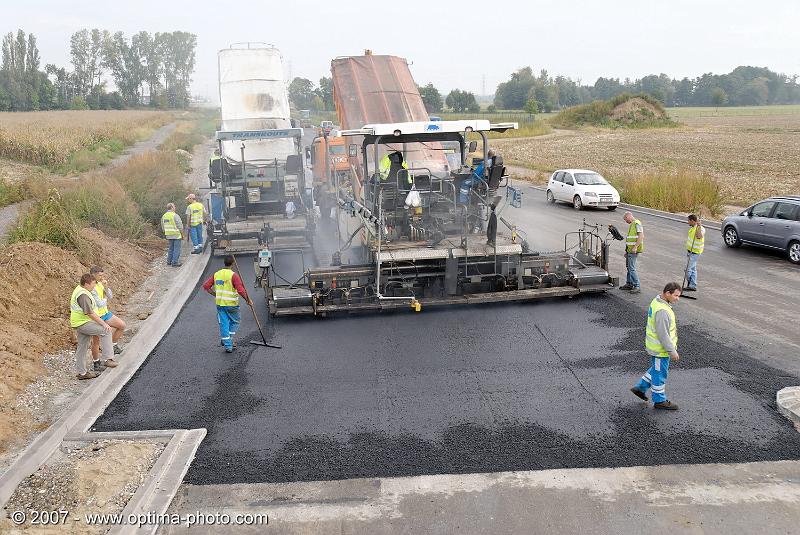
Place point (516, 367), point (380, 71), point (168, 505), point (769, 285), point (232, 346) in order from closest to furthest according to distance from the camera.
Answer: point (168, 505) < point (516, 367) < point (232, 346) < point (769, 285) < point (380, 71)

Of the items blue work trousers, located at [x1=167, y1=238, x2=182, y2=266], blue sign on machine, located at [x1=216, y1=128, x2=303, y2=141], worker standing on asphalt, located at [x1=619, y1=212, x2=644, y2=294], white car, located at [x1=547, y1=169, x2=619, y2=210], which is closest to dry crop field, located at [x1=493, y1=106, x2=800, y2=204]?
white car, located at [x1=547, y1=169, x2=619, y2=210]

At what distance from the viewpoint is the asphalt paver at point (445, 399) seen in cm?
618

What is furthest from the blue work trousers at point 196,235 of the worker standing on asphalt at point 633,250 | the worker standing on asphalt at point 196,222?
the worker standing on asphalt at point 633,250

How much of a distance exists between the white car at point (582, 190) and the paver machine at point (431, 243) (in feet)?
38.8

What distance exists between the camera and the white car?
22.9 m

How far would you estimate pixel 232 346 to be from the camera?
9258mm

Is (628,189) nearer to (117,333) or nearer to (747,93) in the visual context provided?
(117,333)

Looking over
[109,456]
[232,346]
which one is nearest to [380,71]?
[232,346]

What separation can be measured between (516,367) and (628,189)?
1800 cm

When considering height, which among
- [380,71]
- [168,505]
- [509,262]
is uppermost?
[380,71]

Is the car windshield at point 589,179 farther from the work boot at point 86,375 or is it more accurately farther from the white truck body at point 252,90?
the work boot at point 86,375

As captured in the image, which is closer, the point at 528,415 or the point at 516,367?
the point at 528,415

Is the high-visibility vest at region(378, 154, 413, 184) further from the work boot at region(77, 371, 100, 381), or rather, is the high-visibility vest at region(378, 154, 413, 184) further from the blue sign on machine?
the blue sign on machine

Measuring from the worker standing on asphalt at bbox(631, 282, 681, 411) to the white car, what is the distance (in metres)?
16.5
